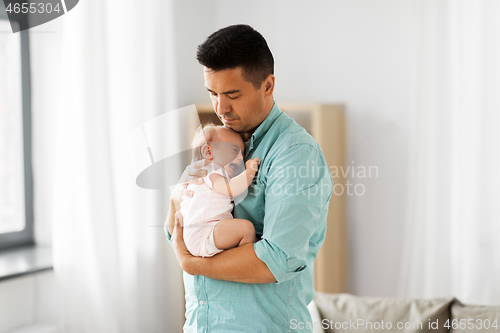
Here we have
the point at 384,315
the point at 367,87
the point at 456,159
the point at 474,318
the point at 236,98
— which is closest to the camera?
the point at 236,98

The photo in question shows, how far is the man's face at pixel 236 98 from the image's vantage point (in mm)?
988

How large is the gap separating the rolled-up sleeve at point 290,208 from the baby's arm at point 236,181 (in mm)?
72

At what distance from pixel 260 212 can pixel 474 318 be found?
1219 mm

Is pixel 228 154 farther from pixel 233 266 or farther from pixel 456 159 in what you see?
pixel 456 159

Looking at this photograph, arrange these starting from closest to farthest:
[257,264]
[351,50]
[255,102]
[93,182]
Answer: [257,264] → [255,102] → [93,182] → [351,50]

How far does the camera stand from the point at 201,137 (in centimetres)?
111

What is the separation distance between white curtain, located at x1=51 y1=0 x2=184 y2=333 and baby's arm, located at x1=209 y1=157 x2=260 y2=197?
1009 mm

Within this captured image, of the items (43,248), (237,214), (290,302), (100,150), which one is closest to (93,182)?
(100,150)

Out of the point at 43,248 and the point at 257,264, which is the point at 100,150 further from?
the point at 257,264

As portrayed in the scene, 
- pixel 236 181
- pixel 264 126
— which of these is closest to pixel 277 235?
pixel 236 181

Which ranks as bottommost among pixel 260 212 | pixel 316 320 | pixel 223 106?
pixel 316 320

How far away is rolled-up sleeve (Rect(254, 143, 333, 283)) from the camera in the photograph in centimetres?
91

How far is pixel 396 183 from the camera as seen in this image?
226 centimetres

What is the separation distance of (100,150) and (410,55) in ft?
5.33
